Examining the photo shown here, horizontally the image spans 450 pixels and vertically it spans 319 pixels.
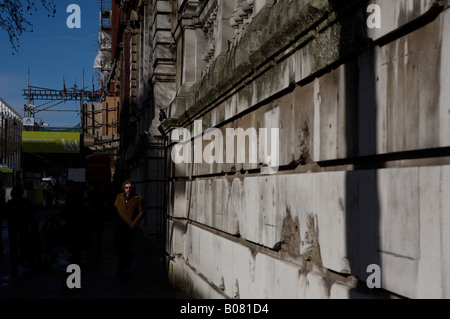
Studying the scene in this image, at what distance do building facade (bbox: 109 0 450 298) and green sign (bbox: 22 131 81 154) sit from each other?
127ft

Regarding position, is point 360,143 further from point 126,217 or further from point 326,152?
point 126,217

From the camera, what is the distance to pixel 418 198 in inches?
118

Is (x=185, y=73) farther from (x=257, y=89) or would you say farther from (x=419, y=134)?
(x=419, y=134)

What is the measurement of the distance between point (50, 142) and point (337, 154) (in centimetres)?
4391

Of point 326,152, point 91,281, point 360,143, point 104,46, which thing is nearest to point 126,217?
point 91,281

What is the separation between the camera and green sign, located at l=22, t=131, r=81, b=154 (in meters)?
45.4

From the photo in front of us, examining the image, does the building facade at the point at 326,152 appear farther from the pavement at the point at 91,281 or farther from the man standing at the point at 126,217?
the man standing at the point at 126,217

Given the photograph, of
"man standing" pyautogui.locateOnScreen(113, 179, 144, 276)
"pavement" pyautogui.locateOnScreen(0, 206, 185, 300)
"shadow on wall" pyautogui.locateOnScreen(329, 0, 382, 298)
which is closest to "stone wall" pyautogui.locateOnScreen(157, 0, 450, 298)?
"shadow on wall" pyautogui.locateOnScreen(329, 0, 382, 298)

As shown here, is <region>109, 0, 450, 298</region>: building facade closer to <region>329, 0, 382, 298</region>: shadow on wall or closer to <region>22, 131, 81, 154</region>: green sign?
<region>329, 0, 382, 298</region>: shadow on wall

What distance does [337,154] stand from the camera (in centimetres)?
401

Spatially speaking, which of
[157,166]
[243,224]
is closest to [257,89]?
[243,224]

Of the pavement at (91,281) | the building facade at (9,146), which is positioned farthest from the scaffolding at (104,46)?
the pavement at (91,281)

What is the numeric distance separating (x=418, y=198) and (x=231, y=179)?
4058 mm

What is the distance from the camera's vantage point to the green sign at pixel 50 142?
45.4 metres
